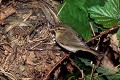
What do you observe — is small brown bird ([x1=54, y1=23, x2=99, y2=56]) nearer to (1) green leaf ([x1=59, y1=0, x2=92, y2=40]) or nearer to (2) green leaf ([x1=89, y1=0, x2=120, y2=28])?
(1) green leaf ([x1=59, y1=0, x2=92, y2=40])

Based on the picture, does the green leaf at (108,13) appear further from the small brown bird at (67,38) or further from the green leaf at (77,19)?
the small brown bird at (67,38)

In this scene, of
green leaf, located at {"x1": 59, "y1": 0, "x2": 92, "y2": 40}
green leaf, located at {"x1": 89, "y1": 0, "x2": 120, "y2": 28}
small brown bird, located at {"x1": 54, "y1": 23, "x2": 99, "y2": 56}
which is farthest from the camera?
small brown bird, located at {"x1": 54, "y1": 23, "x2": 99, "y2": 56}

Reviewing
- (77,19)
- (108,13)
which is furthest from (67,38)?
(108,13)

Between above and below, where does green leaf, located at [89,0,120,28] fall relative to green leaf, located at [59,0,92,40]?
above

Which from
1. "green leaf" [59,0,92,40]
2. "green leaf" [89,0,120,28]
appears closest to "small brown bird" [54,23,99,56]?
"green leaf" [59,0,92,40]

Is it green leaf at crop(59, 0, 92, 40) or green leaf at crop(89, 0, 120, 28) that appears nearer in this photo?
green leaf at crop(89, 0, 120, 28)

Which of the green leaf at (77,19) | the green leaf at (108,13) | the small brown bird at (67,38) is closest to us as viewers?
the green leaf at (108,13)

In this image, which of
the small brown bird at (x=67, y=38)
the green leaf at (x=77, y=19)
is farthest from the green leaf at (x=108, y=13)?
the small brown bird at (x=67, y=38)
